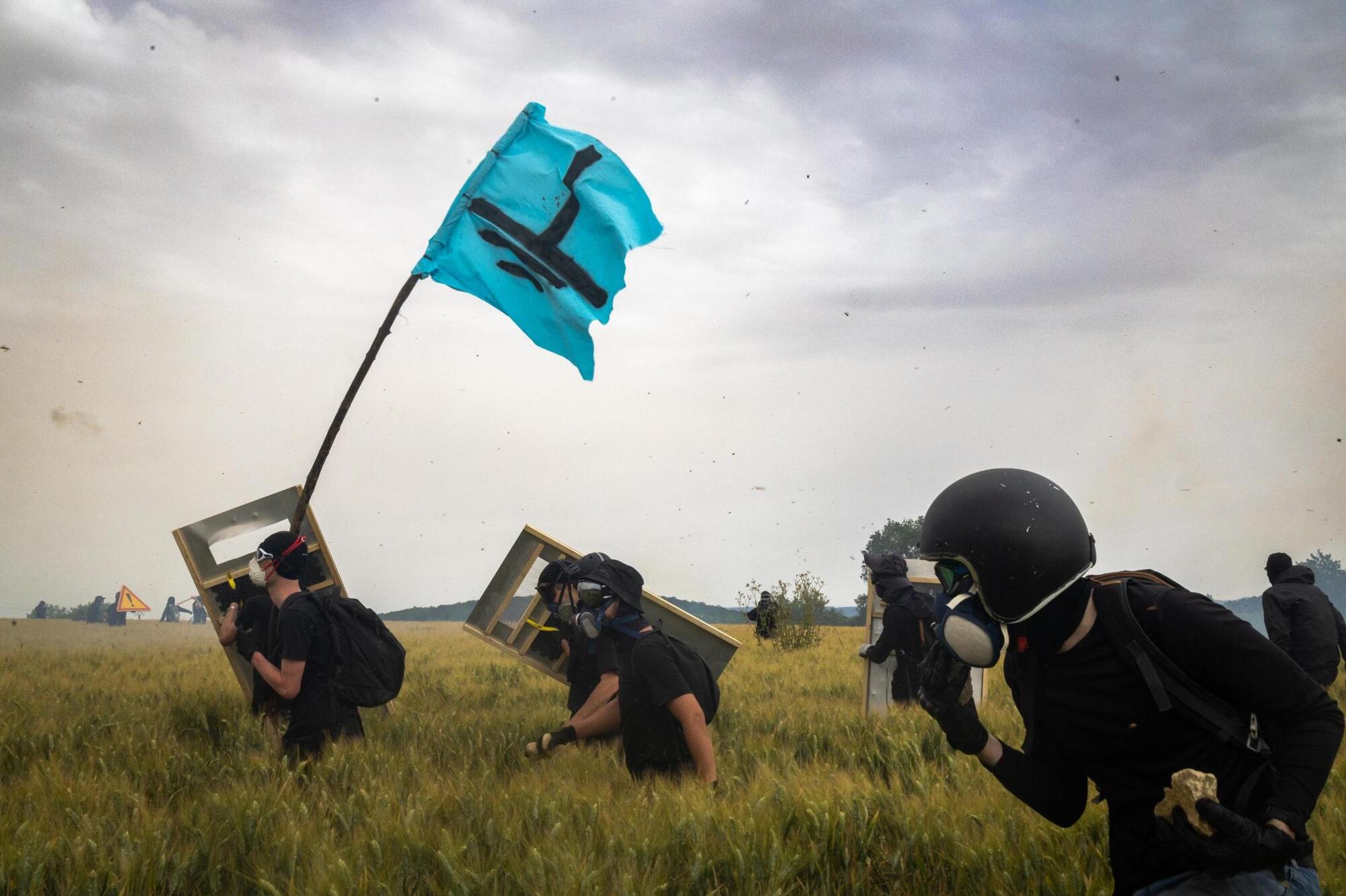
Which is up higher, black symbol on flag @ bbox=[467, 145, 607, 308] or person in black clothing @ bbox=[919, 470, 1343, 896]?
black symbol on flag @ bbox=[467, 145, 607, 308]

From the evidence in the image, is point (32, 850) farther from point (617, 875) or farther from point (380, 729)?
point (380, 729)

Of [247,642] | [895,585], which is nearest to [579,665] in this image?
[247,642]

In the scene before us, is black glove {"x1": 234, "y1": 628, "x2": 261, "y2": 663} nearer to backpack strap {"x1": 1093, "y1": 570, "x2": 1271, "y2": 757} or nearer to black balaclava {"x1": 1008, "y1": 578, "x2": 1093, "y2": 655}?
black balaclava {"x1": 1008, "y1": 578, "x2": 1093, "y2": 655}

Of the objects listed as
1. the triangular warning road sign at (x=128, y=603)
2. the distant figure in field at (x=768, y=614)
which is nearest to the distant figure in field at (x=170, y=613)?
the triangular warning road sign at (x=128, y=603)

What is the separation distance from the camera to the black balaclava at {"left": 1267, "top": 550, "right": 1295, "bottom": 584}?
1106 centimetres

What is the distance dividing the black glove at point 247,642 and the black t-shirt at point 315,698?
2.75 feet

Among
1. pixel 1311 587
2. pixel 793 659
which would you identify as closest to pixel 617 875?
pixel 1311 587

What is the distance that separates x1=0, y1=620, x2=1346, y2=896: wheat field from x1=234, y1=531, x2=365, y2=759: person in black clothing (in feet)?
0.97

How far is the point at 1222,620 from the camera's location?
271 cm

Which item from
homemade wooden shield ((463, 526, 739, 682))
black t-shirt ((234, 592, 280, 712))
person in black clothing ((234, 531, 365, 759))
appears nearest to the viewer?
person in black clothing ((234, 531, 365, 759))

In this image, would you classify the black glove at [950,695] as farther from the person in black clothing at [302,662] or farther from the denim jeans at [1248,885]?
the person in black clothing at [302,662]

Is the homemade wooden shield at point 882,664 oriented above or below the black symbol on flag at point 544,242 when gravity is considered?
below

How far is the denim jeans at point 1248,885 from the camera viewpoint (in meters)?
2.65

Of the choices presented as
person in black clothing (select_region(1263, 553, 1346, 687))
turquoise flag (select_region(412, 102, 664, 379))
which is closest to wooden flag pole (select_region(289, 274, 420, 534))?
turquoise flag (select_region(412, 102, 664, 379))
